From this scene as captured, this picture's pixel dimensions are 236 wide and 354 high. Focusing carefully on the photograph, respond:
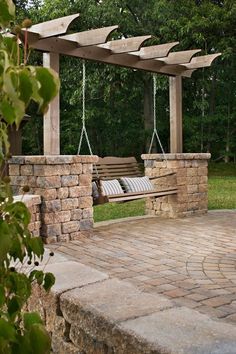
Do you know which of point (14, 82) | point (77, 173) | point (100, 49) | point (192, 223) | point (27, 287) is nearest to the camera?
point (14, 82)

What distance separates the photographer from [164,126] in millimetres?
16438

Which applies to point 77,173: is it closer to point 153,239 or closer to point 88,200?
point 88,200

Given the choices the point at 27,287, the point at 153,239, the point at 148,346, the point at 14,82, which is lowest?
the point at 153,239

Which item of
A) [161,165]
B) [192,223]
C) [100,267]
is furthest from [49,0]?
[100,267]

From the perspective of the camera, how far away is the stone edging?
1378 mm

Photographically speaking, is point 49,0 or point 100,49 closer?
point 100,49

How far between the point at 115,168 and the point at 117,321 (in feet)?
15.9

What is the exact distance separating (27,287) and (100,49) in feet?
14.4

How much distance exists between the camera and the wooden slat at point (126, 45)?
482 centimetres

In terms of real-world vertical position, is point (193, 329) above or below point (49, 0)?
below

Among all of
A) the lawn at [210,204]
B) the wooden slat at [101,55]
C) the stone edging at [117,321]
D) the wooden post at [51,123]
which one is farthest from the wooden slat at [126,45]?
the stone edging at [117,321]

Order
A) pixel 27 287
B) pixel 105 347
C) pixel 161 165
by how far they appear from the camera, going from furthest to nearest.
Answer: pixel 161 165 < pixel 105 347 < pixel 27 287

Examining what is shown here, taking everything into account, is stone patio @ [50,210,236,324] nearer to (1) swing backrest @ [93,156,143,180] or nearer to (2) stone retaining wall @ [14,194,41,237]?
(2) stone retaining wall @ [14,194,41,237]

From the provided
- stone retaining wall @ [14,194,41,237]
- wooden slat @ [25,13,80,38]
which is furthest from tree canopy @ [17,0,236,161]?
stone retaining wall @ [14,194,41,237]
